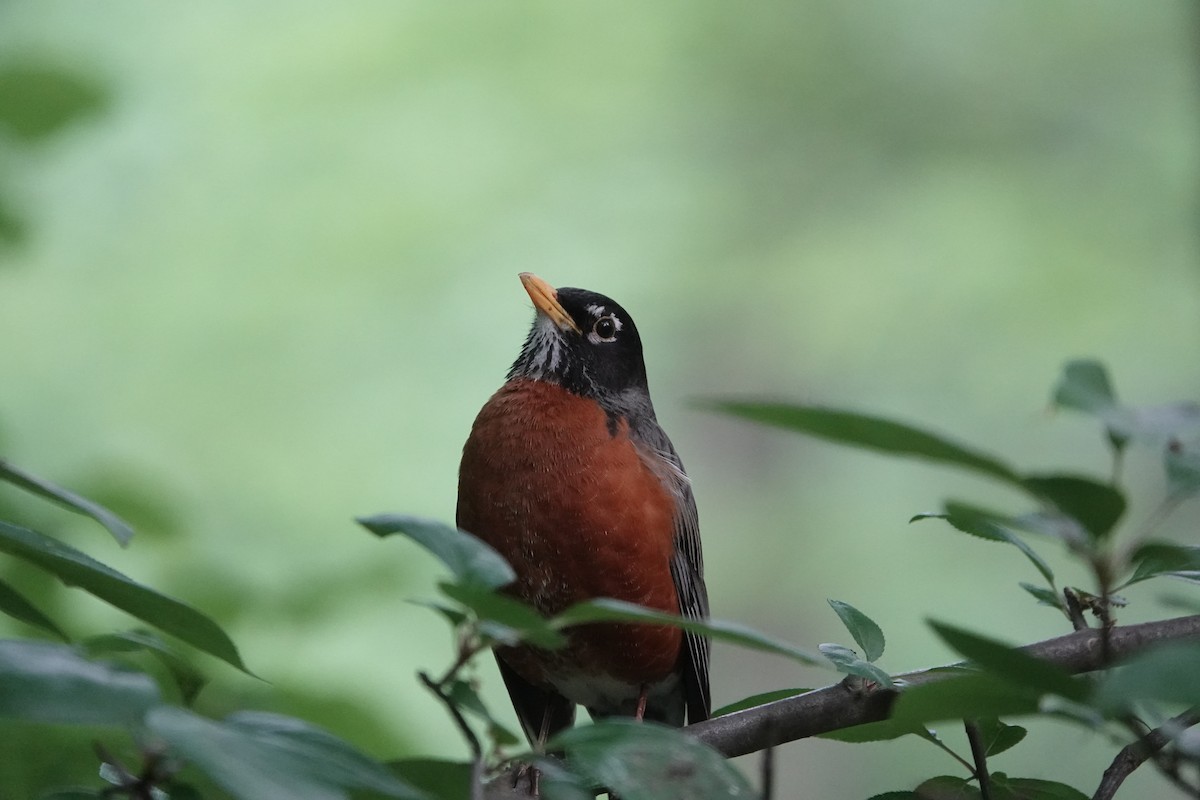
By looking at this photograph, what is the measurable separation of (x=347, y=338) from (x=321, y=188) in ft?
3.27

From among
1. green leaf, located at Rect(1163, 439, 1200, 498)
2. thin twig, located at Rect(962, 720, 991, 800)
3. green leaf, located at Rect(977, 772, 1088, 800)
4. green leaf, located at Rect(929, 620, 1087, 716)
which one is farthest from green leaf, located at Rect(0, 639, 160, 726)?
green leaf, located at Rect(977, 772, 1088, 800)

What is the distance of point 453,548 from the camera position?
91 cm

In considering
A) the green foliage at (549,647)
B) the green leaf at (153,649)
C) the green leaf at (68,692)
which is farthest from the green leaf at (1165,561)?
the green leaf at (153,649)

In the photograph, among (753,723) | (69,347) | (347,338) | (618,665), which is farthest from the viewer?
(347,338)

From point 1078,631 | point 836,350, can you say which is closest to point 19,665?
point 1078,631

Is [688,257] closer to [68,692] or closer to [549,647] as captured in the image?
[549,647]

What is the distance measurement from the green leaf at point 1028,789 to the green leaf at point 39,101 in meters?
1.70

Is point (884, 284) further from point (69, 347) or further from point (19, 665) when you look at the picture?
point (19, 665)

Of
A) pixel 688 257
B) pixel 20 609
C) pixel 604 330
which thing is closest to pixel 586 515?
pixel 604 330

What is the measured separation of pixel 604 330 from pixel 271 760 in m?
2.76

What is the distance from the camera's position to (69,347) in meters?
6.58

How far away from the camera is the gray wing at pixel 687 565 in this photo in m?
3.12

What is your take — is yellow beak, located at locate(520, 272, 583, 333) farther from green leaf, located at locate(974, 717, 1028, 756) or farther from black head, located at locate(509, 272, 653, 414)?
green leaf, located at locate(974, 717, 1028, 756)

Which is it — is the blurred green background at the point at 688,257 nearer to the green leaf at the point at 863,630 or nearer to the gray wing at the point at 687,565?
the gray wing at the point at 687,565
